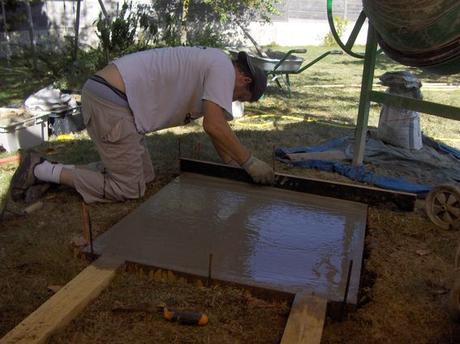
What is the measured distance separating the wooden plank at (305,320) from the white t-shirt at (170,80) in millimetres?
1287

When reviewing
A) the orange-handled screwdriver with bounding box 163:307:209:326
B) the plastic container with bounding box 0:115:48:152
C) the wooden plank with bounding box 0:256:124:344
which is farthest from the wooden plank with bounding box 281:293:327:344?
the plastic container with bounding box 0:115:48:152

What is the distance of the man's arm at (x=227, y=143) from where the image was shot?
2.90 m

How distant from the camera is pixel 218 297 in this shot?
2.19 meters

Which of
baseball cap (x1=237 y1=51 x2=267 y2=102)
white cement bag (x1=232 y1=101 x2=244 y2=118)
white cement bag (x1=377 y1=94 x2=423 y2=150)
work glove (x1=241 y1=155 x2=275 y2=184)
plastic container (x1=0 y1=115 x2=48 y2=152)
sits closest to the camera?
baseball cap (x1=237 y1=51 x2=267 y2=102)

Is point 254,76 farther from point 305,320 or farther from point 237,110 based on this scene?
point 237,110

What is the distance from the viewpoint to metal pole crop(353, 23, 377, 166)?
12.8 ft

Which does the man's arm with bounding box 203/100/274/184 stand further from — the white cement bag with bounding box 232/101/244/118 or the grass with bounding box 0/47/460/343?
the white cement bag with bounding box 232/101/244/118

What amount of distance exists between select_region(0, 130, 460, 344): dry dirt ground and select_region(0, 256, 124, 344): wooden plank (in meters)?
0.04

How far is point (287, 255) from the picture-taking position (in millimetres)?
2547

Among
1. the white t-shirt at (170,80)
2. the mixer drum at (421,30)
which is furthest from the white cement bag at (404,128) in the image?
the white t-shirt at (170,80)

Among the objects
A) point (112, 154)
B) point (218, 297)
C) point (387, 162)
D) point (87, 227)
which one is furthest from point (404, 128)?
point (87, 227)

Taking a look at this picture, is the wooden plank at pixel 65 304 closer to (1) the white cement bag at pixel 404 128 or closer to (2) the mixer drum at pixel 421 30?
(2) the mixer drum at pixel 421 30

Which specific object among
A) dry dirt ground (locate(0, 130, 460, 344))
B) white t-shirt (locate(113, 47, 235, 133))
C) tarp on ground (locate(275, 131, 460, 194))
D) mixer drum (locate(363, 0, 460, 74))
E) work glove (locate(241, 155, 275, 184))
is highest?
mixer drum (locate(363, 0, 460, 74))

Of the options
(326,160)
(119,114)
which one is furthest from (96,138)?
(326,160)
